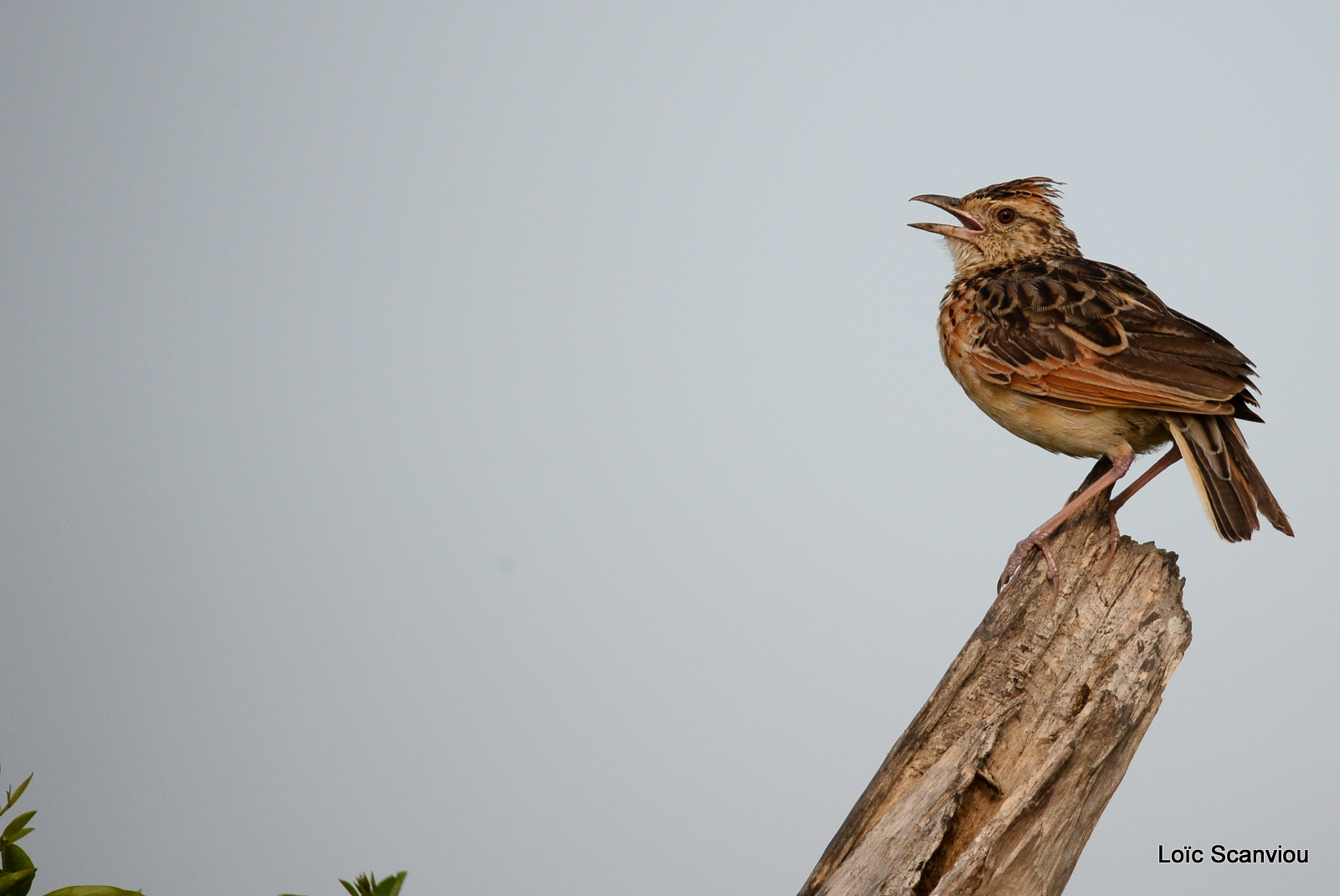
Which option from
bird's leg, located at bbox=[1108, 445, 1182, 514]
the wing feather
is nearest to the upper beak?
the wing feather

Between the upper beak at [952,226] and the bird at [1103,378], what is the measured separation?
38 centimetres

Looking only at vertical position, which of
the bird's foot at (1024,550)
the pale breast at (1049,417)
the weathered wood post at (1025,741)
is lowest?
the weathered wood post at (1025,741)

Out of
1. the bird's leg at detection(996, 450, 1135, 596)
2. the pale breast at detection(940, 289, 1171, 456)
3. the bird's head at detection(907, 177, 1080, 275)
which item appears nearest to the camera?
Answer: the bird's leg at detection(996, 450, 1135, 596)

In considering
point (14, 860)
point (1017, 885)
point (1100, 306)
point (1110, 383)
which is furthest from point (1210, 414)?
point (14, 860)

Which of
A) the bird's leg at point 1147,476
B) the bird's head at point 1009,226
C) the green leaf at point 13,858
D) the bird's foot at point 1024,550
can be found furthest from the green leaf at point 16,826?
the bird's head at point 1009,226

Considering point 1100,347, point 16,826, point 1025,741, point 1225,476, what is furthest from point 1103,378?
point 16,826

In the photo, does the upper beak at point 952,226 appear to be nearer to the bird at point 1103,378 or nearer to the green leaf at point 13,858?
the bird at point 1103,378

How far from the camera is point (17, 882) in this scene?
3.00 meters

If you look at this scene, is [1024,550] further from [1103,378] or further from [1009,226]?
[1009,226]

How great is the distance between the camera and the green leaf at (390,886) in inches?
121

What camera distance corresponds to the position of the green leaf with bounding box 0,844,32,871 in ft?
10.0

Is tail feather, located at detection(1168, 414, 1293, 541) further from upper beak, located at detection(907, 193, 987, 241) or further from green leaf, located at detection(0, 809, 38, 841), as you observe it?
green leaf, located at detection(0, 809, 38, 841)

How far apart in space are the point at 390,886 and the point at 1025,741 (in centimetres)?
335

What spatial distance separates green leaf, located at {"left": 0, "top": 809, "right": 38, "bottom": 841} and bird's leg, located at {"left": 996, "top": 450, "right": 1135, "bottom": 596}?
474 cm
